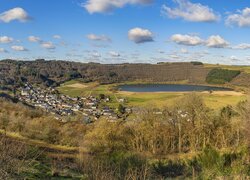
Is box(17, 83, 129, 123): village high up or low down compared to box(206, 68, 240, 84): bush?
down

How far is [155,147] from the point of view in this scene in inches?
1378

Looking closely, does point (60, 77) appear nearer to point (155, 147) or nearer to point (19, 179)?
point (155, 147)

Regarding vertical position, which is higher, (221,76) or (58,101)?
(221,76)

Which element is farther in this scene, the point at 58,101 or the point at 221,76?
the point at 221,76

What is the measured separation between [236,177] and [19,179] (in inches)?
191

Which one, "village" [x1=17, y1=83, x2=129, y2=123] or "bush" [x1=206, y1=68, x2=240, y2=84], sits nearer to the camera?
"village" [x1=17, y1=83, x2=129, y2=123]

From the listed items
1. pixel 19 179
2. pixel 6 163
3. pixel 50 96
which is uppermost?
pixel 6 163

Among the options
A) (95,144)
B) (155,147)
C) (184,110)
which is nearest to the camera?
(95,144)

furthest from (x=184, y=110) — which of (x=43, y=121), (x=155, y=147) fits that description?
(x=43, y=121)

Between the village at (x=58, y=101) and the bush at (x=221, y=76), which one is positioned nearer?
the village at (x=58, y=101)

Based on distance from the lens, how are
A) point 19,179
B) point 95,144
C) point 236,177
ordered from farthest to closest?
point 95,144 → point 236,177 → point 19,179

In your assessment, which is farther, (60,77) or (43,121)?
(60,77)

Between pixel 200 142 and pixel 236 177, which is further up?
pixel 236 177

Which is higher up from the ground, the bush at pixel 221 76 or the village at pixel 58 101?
the bush at pixel 221 76
